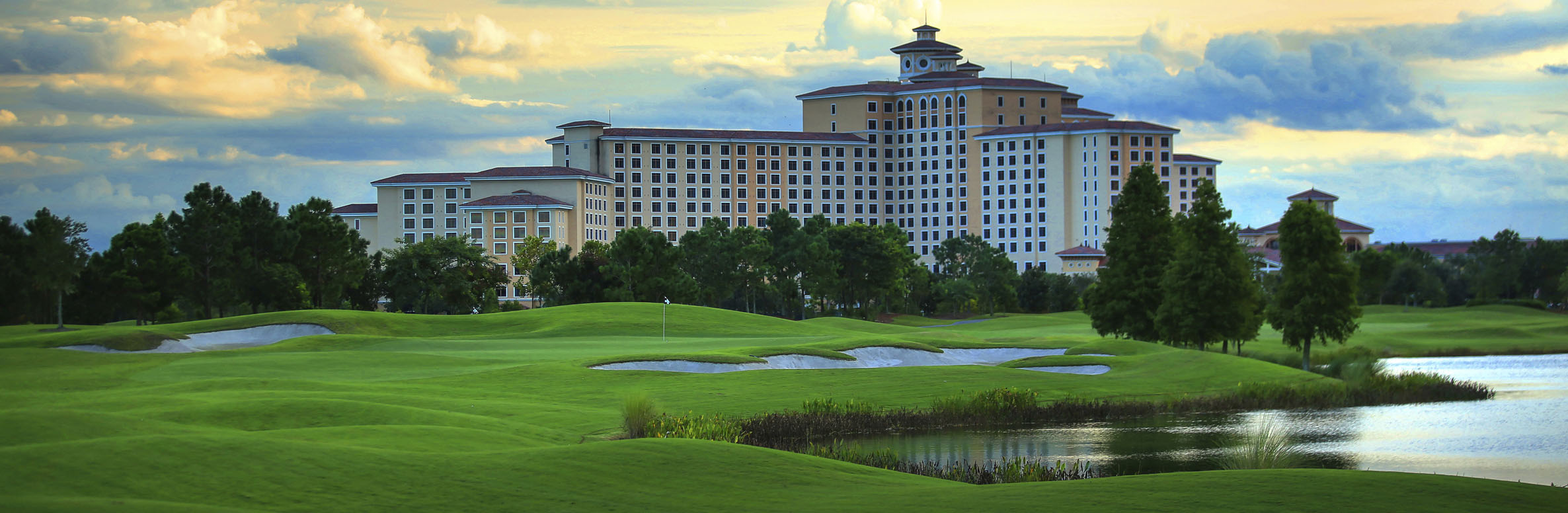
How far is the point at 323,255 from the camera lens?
92125mm

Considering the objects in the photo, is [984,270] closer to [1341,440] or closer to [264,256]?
[264,256]

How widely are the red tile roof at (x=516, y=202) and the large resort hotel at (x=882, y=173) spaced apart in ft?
16.6

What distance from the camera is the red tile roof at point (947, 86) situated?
17162cm

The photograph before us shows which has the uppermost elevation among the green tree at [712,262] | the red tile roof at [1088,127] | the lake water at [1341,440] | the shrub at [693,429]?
the red tile roof at [1088,127]

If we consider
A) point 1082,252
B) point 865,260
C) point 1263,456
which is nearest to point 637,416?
point 1263,456

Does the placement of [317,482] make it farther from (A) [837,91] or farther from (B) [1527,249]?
(A) [837,91]

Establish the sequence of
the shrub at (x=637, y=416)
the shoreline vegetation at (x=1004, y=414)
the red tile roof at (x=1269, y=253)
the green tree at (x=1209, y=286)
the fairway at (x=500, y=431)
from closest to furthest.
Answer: the fairway at (x=500, y=431) < the shoreline vegetation at (x=1004, y=414) < the shrub at (x=637, y=416) < the green tree at (x=1209, y=286) < the red tile roof at (x=1269, y=253)

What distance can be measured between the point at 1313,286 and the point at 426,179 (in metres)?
135

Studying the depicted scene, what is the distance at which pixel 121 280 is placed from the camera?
7912 cm

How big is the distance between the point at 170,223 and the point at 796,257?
49.3m

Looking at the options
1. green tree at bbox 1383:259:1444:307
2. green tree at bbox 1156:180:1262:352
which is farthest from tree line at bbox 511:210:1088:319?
green tree at bbox 1156:180:1262:352

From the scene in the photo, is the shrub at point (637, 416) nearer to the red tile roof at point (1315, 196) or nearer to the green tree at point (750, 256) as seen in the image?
the green tree at point (750, 256)

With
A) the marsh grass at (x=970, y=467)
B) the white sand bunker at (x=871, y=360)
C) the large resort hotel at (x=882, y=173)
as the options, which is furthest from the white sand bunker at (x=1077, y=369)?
the large resort hotel at (x=882, y=173)

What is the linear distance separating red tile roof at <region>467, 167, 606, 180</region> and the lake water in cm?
12288
